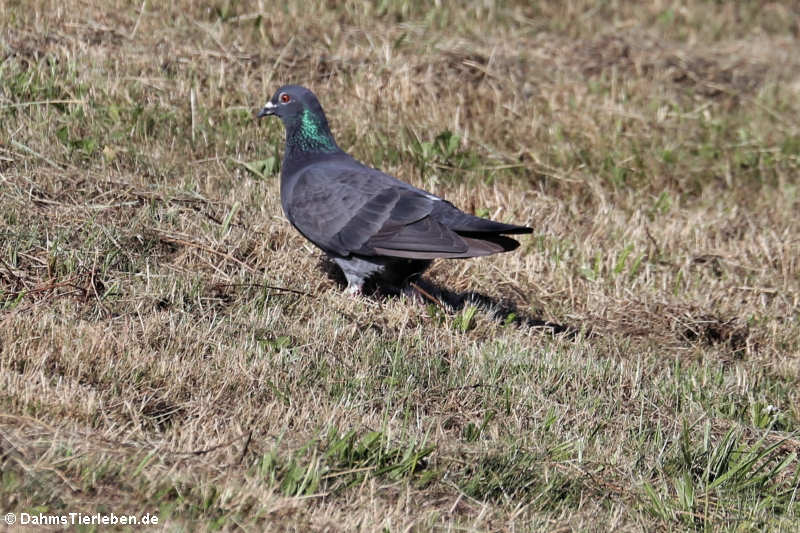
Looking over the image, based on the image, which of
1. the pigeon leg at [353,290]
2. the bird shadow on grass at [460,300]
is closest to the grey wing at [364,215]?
the pigeon leg at [353,290]

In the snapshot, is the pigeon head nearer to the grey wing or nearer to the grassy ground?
the grey wing

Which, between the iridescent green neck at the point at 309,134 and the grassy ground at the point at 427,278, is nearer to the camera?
the grassy ground at the point at 427,278

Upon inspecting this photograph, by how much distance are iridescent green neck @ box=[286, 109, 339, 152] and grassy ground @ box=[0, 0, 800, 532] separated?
517 millimetres

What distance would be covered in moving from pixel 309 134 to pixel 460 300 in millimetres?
1450

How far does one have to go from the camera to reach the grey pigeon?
5.14 meters

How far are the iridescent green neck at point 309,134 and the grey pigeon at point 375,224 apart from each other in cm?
19

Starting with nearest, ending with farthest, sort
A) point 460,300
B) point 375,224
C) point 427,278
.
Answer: point 375,224
point 460,300
point 427,278

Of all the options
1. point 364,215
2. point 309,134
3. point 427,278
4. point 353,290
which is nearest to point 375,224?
point 364,215

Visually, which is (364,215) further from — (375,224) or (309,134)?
(309,134)

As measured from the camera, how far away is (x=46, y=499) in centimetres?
303

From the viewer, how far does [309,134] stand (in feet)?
19.9

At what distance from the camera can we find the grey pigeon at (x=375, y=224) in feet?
16.9

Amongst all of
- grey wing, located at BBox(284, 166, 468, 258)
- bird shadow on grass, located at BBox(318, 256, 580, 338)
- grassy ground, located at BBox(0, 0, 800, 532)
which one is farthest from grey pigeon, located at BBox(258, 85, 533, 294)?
grassy ground, located at BBox(0, 0, 800, 532)

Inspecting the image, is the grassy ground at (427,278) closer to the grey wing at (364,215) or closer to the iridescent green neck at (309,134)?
the grey wing at (364,215)
